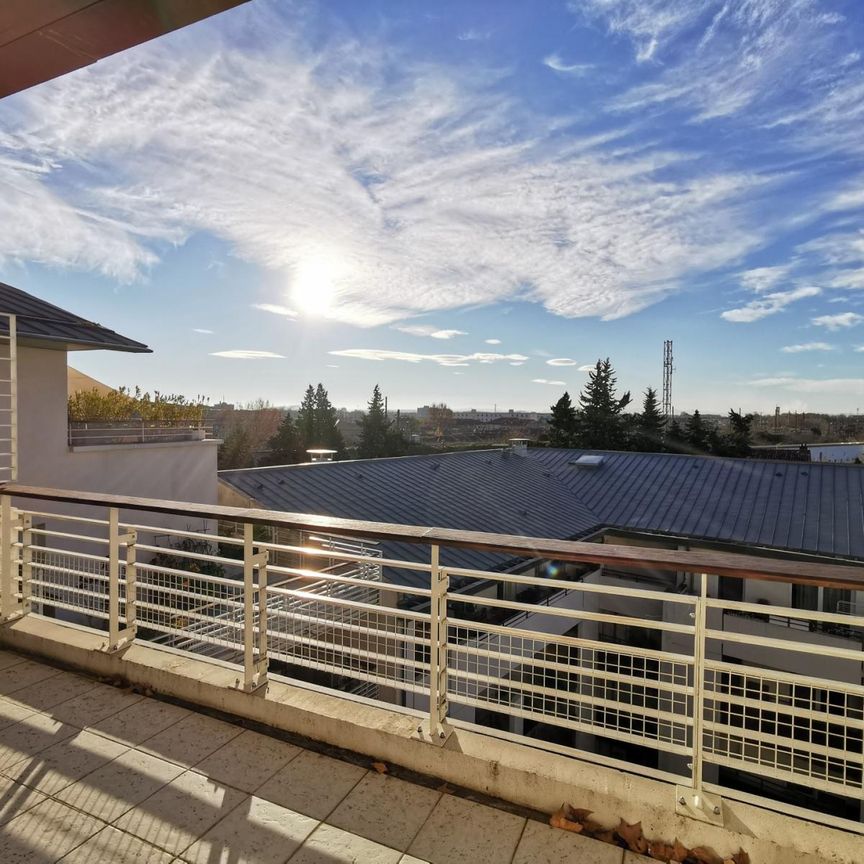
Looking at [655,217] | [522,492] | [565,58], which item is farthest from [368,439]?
[565,58]

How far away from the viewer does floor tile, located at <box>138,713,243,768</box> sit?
2021mm

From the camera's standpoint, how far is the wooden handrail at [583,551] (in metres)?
1.41

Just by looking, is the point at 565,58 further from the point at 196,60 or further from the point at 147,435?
the point at 147,435

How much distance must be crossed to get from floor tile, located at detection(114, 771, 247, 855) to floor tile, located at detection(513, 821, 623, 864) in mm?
963

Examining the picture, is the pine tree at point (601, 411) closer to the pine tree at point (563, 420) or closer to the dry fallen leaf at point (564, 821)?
the pine tree at point (563, 420)

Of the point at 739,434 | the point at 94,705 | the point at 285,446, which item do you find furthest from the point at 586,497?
the point at 739,434

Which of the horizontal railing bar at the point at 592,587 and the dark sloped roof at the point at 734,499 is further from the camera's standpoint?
the dark sloped roof at the point at 734,499

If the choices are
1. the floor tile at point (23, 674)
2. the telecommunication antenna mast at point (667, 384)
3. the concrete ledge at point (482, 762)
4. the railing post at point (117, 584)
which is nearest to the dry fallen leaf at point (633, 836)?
the concrete ledge at point (482, 762)

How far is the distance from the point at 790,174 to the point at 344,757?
14.8 m

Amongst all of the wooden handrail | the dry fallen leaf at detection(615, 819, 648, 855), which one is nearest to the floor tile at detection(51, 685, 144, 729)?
the wooden handrail

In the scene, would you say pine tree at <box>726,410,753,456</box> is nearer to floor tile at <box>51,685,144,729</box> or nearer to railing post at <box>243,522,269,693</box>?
railing post at <box>243,522,269,693</box>

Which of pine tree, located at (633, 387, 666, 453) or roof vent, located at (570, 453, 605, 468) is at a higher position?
pine tree, located at (633, 387, 666, 453)

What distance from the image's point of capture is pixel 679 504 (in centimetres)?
1486

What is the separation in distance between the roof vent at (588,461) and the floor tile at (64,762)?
17596mm
